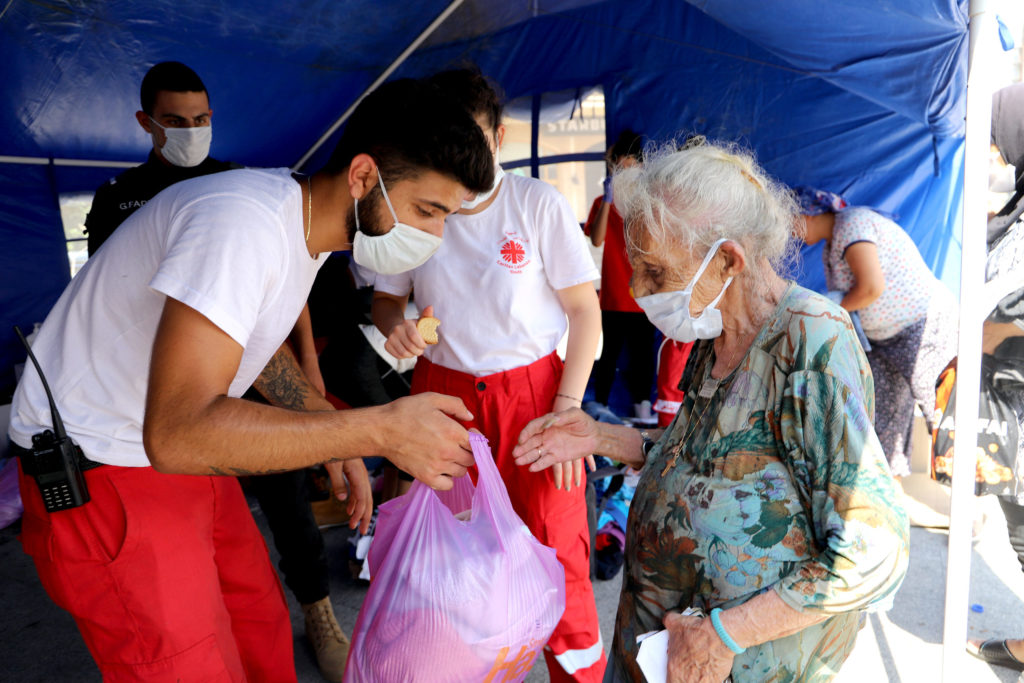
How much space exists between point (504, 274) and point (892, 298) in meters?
2.43

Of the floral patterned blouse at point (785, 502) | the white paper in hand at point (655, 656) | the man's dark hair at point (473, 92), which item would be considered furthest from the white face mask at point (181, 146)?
the white paper in hand at point (655, 656)

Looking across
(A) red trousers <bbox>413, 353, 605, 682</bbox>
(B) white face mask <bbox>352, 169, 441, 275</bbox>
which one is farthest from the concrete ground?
(B) white face mask <bbox>352, 169, 441, 275</bbox>

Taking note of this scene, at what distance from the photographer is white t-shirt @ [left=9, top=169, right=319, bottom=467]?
4.04 ft

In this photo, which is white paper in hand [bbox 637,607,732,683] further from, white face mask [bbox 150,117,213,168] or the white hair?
white face mask [bbox 150,117,213,168]

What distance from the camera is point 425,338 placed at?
1.87m

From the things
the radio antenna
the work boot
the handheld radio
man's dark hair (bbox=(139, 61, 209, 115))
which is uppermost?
man's dark hair (bbox=(139, 61, 209, 115))

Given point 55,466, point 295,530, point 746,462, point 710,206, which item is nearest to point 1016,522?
point 746,462

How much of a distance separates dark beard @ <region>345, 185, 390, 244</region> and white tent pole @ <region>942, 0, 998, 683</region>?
1427 millimetres

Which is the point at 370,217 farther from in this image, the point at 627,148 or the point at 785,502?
the point at 627,148

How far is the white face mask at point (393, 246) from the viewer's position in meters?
1.51

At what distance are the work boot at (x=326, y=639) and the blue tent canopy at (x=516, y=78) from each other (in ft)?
9.26

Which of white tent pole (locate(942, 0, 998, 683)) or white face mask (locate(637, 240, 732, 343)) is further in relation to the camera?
white tent pole (locate(942, 0, 998, 683))

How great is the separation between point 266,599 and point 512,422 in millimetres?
823

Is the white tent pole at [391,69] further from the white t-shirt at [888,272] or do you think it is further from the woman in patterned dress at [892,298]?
the white t-shirt at [888,272]
